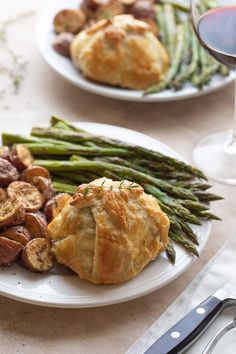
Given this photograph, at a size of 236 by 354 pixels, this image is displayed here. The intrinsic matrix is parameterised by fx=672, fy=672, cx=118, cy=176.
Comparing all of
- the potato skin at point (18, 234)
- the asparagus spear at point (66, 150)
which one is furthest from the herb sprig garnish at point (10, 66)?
the potato skin at point (18, 234)

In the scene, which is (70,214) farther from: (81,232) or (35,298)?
(35,298)

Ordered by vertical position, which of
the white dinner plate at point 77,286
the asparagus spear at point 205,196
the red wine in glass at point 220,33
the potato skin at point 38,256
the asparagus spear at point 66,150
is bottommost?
the white dinner plate at point 77,286

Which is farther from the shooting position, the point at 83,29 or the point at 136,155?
the point at 83,29

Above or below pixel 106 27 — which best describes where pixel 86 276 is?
below

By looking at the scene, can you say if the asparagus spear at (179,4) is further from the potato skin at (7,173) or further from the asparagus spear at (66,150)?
the potato skin at (7,173)

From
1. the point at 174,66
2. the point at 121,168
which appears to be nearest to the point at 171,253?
the point at 121,168

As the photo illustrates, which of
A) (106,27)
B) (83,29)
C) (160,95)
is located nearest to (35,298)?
(160,95)
